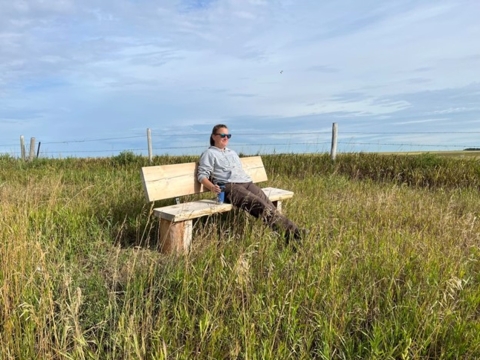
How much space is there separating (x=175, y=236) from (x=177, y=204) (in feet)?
2.31

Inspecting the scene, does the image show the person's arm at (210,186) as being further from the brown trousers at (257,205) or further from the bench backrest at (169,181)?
the bench backrest at (169,181)

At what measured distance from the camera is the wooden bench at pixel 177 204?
363 cm

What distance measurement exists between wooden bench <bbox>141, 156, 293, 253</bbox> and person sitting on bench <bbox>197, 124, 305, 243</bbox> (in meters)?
0.18

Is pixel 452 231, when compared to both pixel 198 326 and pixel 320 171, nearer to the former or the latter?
pixel 198 326

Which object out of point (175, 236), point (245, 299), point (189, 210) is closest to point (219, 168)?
point (189, 210)

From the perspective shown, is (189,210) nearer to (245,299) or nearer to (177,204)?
(177,204)

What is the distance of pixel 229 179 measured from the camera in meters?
4.38

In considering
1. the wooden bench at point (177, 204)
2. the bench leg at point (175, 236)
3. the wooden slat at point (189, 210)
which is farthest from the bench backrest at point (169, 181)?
the bench leg at point (175, 236)

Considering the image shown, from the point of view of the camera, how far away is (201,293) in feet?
8.00

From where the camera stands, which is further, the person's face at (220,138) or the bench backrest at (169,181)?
the person's face at (220,138)

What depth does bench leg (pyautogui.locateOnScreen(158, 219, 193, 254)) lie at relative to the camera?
3615 millimetres

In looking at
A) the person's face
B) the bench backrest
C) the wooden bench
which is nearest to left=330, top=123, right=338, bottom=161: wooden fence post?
the wooden bench

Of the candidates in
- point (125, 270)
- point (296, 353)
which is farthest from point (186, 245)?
point (296, 353)

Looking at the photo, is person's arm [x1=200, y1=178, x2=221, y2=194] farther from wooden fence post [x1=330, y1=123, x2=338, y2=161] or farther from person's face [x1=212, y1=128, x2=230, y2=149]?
wooden fence post [x1=330, y1=123, x2=338, y2=161]
